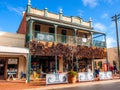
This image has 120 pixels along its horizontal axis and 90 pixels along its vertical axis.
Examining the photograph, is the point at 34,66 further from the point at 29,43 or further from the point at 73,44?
the point at 73,44

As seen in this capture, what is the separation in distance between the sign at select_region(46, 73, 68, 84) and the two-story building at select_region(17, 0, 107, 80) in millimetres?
3276

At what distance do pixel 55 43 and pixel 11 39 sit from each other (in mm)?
5304

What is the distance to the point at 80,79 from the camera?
17.6m

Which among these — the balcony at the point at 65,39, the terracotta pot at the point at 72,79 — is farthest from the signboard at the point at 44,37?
the terracotta pot at the point at 72,79

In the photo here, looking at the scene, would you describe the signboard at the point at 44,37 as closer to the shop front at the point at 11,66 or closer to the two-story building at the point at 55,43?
the two-story building at the point at 55,43

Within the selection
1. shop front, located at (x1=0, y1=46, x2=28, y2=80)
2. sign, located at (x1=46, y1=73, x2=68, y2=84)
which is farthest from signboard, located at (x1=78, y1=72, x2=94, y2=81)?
shop front, located at (x1=0, y1=46, x2=28, y2=80)

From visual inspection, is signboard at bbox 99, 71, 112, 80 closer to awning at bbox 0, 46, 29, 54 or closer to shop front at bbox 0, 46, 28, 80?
awning at bbox 0, 46, 29, 54

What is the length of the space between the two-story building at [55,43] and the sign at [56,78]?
10.7ft

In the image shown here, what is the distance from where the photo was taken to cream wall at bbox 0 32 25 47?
65.7ft

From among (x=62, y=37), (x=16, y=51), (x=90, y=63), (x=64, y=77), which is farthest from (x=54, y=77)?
(x=90, y=63)

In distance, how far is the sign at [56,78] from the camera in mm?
15497

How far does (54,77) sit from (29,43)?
16.2 ft

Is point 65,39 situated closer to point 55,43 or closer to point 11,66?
point 55,43

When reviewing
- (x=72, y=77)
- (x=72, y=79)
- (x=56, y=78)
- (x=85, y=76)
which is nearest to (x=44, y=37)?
(x=56, y=78)
